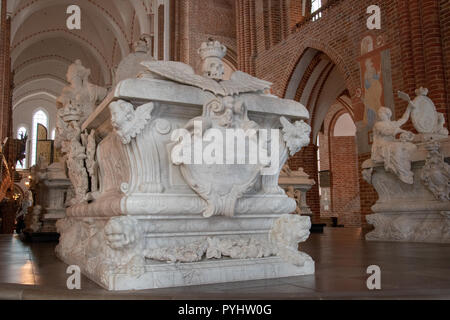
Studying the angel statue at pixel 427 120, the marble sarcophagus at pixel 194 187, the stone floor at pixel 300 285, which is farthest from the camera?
the angel statue at pixel 427 120

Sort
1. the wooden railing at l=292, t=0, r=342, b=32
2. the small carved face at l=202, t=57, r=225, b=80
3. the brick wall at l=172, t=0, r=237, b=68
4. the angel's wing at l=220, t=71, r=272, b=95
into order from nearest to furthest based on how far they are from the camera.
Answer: the angel's wing at l=220, t=71, r=272, b=95
the small carved face at l=202, t=57, r=225, b=80
the wooden railing at l=292, t=0, r=342, b=32
the brick wall at l=172, t=0, r=237, b=68

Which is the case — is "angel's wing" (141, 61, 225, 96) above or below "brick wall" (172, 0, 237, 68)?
below

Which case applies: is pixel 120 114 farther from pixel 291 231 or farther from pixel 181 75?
pixel 291 231

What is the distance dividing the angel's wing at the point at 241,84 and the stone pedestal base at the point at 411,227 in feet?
10.8

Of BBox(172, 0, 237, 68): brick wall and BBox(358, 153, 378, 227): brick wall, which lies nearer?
BBox(358, 153, 378, 227): brick wall

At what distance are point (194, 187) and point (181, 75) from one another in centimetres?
66

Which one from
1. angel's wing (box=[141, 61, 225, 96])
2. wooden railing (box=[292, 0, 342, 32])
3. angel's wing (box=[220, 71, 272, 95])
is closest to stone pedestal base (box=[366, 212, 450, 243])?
angel's wing (box=[220, 71, 272, 95])

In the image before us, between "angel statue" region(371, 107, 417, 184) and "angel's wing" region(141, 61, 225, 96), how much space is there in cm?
347

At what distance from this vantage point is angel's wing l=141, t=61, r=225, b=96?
262cm

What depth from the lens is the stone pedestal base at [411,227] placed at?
5129 millimetres

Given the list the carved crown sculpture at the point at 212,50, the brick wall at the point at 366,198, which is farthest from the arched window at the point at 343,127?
the carved crown sculpture at the point at 212,50

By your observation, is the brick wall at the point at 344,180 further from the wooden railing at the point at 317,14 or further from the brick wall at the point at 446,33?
the brick wall at the point at 446,33

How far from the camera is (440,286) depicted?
2.18m

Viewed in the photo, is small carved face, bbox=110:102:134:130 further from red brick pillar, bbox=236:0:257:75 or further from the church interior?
red brick pillar, bbox=236:0:257:75
